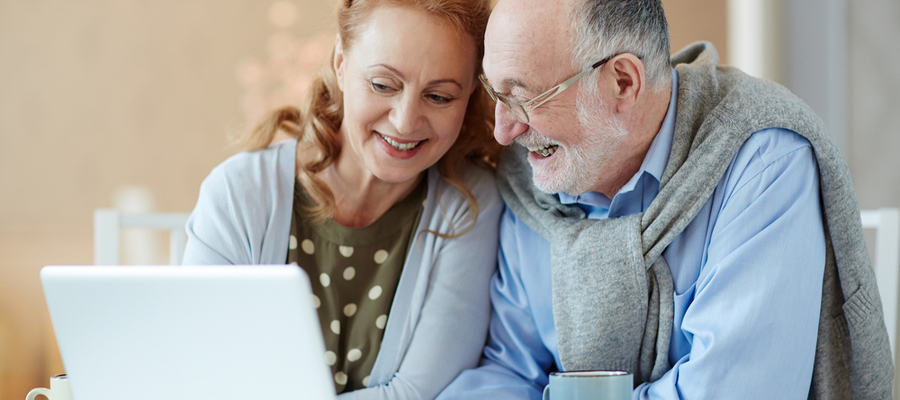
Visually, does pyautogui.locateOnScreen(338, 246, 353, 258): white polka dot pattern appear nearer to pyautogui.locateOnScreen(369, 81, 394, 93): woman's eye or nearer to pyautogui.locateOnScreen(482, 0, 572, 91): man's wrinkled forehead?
pyautogui.locateOnScreen(369, 81, 394, 93): woman's eye

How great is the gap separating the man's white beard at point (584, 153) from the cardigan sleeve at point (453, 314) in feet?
0.57

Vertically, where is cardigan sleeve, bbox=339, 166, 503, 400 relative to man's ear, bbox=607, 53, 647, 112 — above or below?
below

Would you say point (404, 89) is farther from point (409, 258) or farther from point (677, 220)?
point (677, 220)

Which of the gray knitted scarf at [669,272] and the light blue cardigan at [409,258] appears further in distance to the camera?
the light blue cardigan at [409,258]

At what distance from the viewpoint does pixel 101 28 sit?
3121 mm

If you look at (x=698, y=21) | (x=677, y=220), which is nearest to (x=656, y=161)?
(x=677, y=220)

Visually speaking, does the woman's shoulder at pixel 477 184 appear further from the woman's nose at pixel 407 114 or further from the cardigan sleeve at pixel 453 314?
the woman's nose at pixel 407 114

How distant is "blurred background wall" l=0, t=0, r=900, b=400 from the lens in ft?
9.84

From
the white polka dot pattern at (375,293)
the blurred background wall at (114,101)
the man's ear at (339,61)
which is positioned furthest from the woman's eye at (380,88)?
the blurred background wall at (114,101)

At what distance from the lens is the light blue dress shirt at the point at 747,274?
0.88m

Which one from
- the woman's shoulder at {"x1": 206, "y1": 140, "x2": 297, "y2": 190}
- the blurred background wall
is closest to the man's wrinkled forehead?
the woman's shoulder at {"x1": 206, "y1": 140, "x2": 297, "y2": 190}

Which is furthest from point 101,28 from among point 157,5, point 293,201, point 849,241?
point 849,241

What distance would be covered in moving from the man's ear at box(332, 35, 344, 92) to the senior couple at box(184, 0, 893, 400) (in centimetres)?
2

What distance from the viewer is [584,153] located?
104cm
